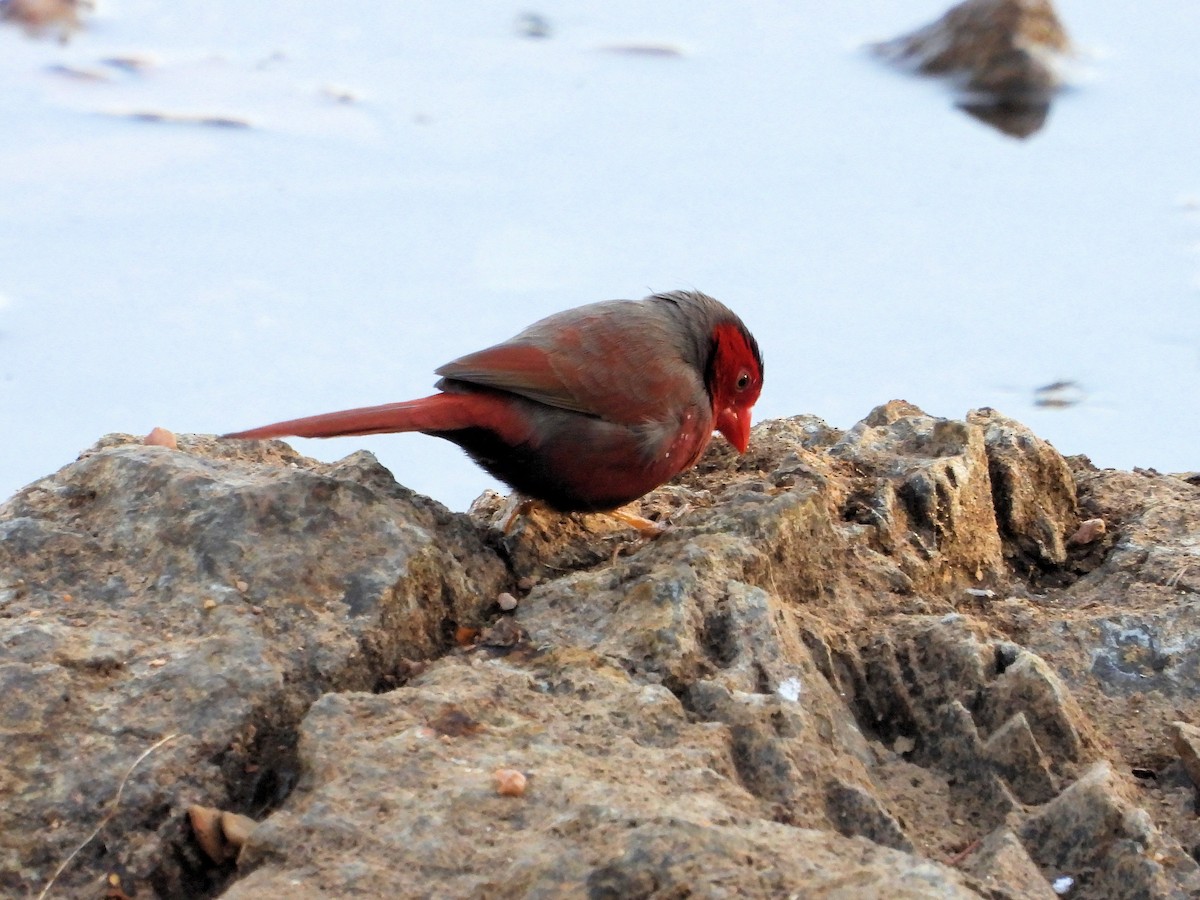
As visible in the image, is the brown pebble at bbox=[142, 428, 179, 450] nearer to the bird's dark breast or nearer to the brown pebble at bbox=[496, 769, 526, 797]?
the bird's dark breast

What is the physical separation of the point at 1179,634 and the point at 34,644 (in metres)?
2.43

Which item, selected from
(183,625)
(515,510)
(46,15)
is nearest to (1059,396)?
(515,510)

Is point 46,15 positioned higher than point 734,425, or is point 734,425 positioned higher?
point 46,15

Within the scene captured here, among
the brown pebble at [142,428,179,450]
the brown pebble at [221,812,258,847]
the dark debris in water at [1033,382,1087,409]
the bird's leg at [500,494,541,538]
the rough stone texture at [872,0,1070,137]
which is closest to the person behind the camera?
the brown pebble at [221,812,258,847]

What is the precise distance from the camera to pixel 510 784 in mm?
2801

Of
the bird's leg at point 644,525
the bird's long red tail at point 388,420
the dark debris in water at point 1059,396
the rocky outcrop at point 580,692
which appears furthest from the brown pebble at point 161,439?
the dark debris in water at point 1059,396

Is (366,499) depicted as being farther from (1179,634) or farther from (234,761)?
(1179,634)

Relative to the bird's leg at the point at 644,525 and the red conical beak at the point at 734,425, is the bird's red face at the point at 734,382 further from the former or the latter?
the bird's leg at the point at 644,525

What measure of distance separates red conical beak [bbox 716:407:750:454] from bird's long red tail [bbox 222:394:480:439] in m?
0.86

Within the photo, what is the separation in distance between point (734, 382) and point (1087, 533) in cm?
103

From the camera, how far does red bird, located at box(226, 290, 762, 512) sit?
409cm

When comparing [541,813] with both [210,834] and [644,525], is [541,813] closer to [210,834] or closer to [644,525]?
[210,834]

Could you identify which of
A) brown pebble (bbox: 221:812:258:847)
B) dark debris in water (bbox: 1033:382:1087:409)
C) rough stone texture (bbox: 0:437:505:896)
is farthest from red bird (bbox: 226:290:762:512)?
dark debris in water (bbox: 1033:382:1087:409)

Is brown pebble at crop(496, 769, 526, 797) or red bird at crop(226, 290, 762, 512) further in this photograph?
red bird at crop(226, 290, 762, 512)
